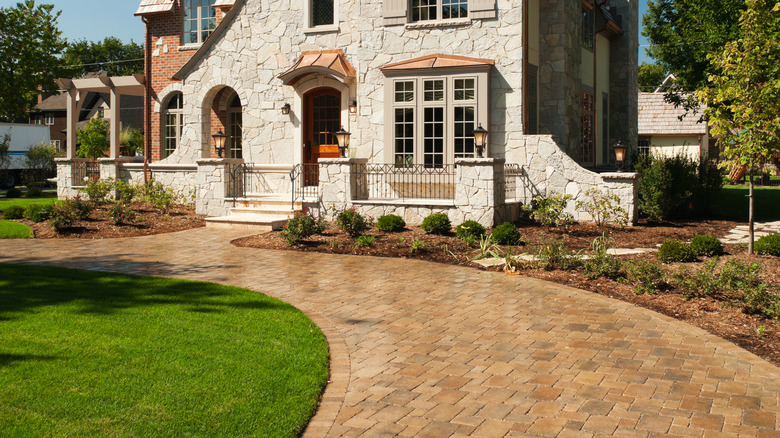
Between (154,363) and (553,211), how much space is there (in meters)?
10.1

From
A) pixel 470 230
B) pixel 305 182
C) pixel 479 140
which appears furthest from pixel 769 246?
pixel 305 182

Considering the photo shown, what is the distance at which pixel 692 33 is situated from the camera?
16.5 m

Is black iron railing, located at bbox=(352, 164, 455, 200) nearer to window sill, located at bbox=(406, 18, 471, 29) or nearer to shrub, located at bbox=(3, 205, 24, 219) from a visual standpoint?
window sill, located at bbox=(406, 18, 471, 29)

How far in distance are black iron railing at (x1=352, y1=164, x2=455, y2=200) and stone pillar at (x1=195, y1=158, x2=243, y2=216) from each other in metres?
3.52

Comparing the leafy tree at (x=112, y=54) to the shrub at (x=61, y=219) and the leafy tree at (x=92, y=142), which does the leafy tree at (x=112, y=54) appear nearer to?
the leafy tree at (x=92, y=142)

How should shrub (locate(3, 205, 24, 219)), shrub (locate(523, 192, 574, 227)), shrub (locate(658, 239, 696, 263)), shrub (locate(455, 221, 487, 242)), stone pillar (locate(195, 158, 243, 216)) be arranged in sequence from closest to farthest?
1. shrub (locate(658, 239, 696, 263))
2. shrub (locate(455, 221, 487, 242))
3. shrub (locate(523, 192, 574, 227))
4. stone pillar (locate(195, 158, 243, 216))
5. shrub (locate(3, 205, 24, 219))

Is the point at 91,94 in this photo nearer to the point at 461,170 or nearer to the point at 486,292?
the point at 461,170

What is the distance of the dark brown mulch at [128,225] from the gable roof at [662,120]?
2931 cm

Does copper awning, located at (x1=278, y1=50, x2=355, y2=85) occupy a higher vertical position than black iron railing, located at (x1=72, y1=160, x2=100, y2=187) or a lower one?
higher

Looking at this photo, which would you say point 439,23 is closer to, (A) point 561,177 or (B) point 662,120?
(A) point 561,177

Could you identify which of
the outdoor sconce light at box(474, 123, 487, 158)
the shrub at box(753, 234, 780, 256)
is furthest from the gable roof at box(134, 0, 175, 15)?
the shrub at box(753, 234, 780, 256)

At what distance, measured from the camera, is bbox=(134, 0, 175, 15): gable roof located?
21.2m

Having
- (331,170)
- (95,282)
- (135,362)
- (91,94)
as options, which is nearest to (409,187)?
(331,170)

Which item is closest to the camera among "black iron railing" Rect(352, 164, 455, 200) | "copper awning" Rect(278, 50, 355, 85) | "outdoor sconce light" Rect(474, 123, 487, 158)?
"outdoor sconce light" Rect(474, 123, 487, 158)
